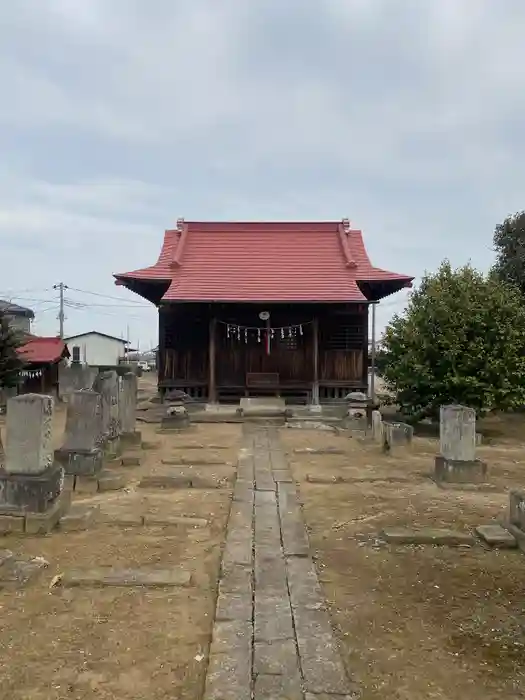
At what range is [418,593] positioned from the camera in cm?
514

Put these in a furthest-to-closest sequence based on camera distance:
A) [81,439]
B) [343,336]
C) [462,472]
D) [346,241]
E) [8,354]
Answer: [346,241]
[8,354]
[343,336]
[462,472]
[81,439]

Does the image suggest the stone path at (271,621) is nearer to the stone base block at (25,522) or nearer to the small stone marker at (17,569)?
the small stone marker at (17,569)

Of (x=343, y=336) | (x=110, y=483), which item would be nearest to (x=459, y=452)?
(x=110, y=483)

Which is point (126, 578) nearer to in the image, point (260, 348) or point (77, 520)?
point (77, 520)

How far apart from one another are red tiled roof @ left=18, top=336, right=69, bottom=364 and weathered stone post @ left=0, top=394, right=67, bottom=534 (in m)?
17.4

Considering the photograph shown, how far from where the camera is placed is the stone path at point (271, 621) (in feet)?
11.8

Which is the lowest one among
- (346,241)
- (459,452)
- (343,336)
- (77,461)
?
(77,461)

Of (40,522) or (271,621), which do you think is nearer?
(271,621)

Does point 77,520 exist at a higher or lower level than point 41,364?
lower

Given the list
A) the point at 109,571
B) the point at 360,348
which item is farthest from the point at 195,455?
the point at 360,348

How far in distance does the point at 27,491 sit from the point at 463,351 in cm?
1211

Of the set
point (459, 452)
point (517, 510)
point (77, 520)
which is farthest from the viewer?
point (459, 452)

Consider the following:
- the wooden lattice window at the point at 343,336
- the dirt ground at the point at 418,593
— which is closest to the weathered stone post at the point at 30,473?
the dirt ground at the point at 418,593

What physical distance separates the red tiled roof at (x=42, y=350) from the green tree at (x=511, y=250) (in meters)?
18.5
